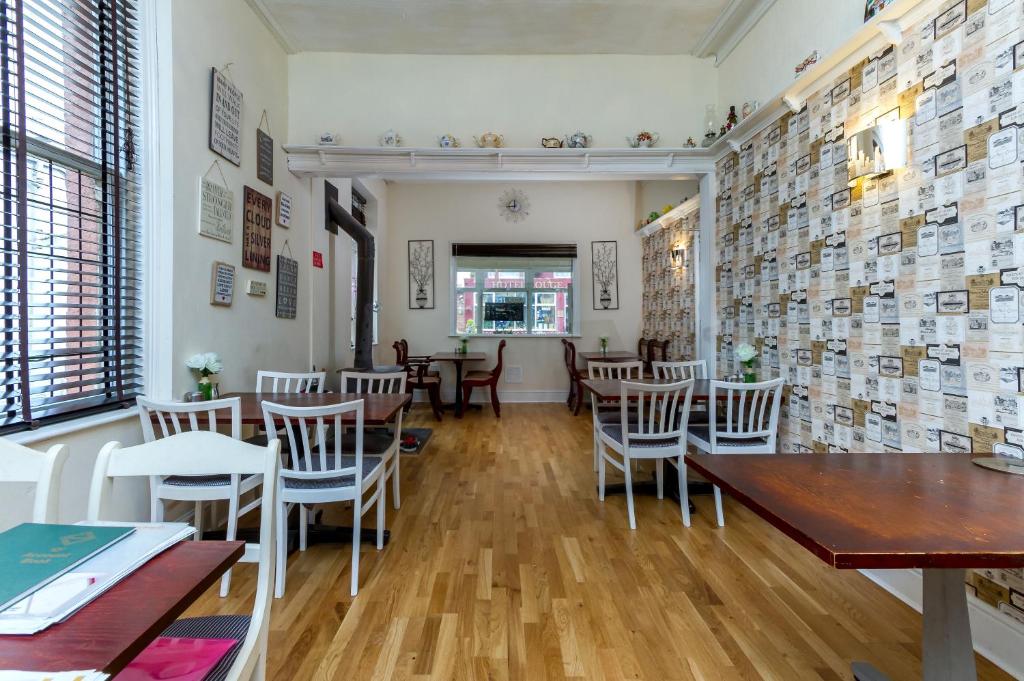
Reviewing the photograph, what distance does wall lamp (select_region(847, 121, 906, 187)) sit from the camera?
203 centimetres

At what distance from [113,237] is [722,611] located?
3206 millimetres

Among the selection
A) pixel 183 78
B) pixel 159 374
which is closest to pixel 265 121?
pixel 183 78

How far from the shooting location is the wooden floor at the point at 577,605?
1.58m

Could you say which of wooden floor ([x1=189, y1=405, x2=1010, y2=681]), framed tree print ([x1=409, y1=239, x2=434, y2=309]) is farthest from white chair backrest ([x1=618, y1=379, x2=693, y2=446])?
framed tree print ([x1=409, y1=239, x2=434, y2=309])

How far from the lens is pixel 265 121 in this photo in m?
3.51

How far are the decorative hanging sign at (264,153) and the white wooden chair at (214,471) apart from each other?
9.43 feet

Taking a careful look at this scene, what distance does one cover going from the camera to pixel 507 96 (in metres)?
3.99

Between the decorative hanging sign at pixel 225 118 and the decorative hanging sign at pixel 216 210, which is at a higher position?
the decorative hanging sign at pixel 225 118

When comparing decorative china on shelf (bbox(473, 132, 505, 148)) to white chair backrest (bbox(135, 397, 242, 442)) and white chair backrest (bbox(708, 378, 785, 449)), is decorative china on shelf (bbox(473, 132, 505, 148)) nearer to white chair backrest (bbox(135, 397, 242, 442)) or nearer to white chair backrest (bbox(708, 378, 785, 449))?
white chair backrest (bbox(708, 378, 785, 449))

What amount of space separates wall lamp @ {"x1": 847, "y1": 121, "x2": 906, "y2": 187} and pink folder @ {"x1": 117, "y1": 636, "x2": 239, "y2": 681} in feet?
9.44

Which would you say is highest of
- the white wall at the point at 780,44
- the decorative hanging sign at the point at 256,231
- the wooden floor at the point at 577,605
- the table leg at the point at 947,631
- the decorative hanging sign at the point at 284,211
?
the white wall at the point at 780,44

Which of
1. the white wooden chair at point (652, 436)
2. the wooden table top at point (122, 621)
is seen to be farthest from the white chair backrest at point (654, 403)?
the wooden table top at point (122, 621)

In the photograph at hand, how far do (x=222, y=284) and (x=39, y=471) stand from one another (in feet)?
6.89

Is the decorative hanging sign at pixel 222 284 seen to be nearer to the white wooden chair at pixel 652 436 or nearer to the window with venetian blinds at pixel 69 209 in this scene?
the window with venetian blinds at pixel 69 209
